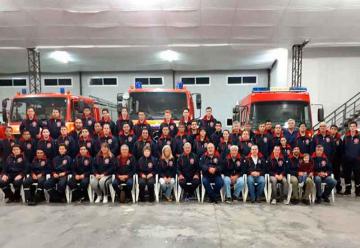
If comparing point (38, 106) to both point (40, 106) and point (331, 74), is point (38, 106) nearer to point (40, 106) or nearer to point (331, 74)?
point (40, 106)

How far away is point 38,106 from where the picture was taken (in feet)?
26.0

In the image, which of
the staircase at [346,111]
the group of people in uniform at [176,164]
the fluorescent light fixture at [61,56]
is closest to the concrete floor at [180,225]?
the group of people in uniform at [176,164]

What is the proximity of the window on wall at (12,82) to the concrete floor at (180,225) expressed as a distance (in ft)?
45.1

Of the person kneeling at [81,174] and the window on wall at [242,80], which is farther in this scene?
the window on wall at [242,80]

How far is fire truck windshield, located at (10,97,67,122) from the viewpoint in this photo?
784cm

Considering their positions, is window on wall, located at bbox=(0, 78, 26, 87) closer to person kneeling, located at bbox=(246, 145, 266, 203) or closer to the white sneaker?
the white sneaker

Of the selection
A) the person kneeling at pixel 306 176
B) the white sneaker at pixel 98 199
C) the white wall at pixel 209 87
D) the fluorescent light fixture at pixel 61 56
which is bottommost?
the white sneaker at pixel 98 199

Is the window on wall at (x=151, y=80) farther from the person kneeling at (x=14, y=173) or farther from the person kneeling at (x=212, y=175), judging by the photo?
the person kneeling at (x=212, y=175)

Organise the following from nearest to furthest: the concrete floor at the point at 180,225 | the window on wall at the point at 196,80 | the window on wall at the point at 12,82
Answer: the concrete floor at the point at 180,225, the window on wall at the point at 196,80, the window on wall at the point at 12,82

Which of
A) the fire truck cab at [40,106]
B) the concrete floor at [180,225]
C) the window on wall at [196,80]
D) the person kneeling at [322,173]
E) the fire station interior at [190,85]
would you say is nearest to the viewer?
the concrete floor at [180,225]

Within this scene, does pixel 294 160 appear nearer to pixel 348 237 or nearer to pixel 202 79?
pixel 348 237

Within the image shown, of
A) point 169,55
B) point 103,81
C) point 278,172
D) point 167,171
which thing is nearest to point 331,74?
point 169,55

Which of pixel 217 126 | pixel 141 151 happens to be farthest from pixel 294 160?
pixel 141 151

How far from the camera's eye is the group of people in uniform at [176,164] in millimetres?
5961
